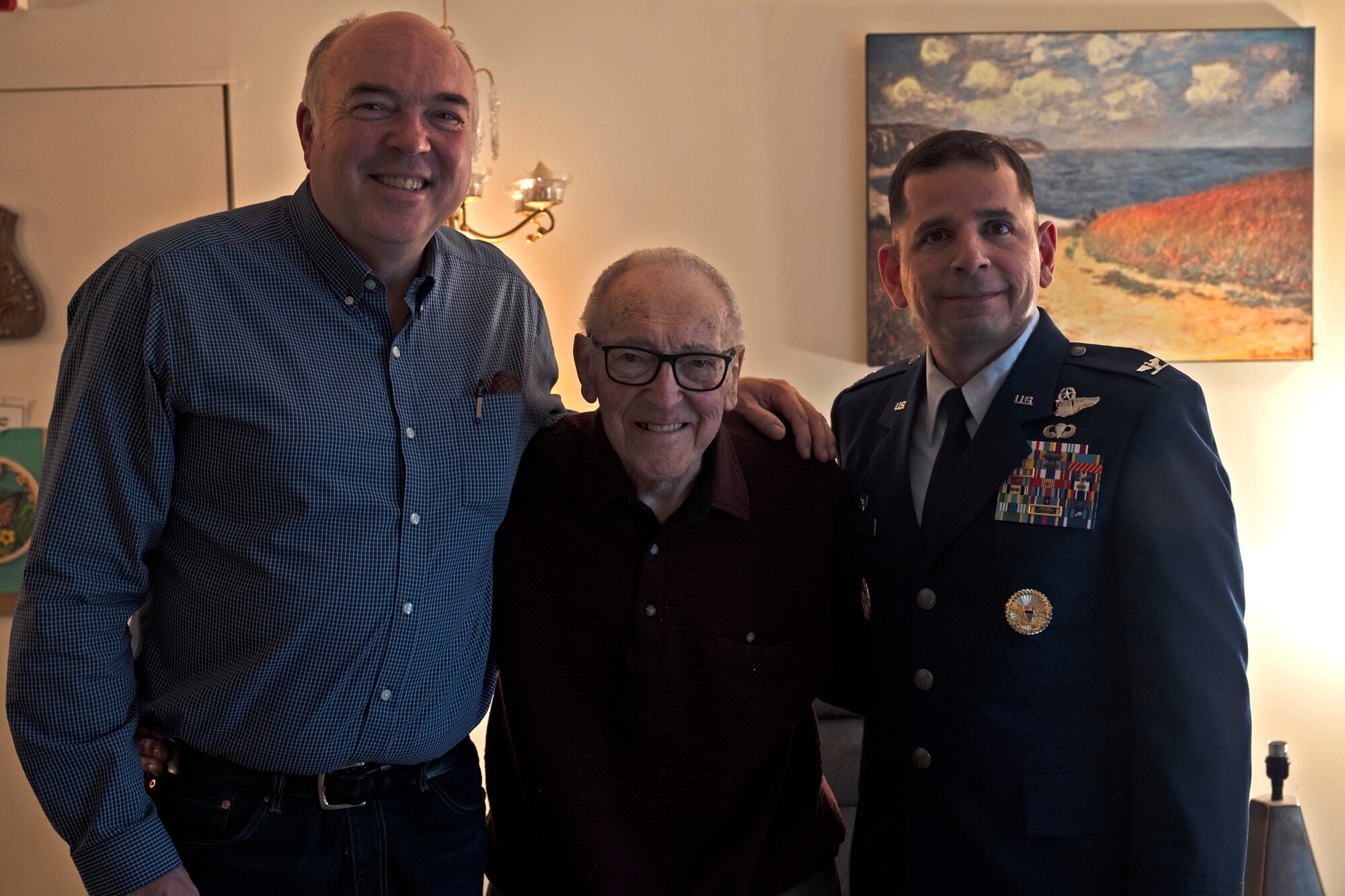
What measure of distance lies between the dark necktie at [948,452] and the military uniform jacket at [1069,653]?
3 cm

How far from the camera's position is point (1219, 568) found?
1.40 meters

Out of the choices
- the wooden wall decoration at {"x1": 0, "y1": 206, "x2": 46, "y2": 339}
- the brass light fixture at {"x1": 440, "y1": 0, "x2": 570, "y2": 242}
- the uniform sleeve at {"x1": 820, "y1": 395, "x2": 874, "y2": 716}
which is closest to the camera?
the uniform sleeve at {"x1": 820, "y1": 395, "x2": 874, "y2": 716}

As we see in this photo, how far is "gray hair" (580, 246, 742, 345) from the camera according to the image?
64.9 inches

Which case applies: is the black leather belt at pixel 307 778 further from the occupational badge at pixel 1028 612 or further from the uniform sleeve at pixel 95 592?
the occupational badge at pixel 1028 612

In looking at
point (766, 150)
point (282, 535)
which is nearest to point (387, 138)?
point (282, 535)

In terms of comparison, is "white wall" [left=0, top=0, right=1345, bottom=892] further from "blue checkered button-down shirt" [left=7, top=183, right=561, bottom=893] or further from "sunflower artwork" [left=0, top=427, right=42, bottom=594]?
"blue checkered button-down shirt" [left=7, top=183, right=561, bottom=893]

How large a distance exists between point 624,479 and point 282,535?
52cm

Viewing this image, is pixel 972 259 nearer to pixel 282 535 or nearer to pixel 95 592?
pixel 282 535

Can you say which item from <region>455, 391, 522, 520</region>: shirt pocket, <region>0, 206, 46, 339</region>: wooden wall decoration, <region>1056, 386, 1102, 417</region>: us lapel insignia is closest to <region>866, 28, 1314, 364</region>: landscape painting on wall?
<region>1056, 386, 1102, 417</region>: us lapel insignia

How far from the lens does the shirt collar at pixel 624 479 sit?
1632 mm

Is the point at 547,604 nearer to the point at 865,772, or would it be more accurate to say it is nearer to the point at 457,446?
the point at 457,446

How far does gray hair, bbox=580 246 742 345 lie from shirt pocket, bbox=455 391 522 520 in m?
0.20

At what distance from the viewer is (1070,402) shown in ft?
5.14

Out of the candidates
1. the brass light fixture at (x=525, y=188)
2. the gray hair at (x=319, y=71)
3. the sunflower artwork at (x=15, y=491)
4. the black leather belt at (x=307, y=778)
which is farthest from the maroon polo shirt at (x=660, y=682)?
the sunflower artwork at (x=15, y=491)
